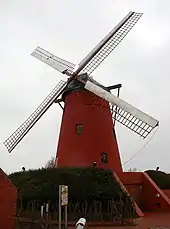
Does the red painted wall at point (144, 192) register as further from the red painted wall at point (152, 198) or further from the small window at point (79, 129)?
the small window at point (79, 129)

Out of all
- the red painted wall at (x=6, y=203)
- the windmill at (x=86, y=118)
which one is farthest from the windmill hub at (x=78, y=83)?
the red painted wall at (x=6, y=203)

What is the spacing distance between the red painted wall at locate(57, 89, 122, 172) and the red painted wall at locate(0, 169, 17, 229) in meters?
12.0

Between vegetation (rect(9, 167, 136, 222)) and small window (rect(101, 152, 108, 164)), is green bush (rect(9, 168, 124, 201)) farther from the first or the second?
small window (rect(101, 152, 108, 164))

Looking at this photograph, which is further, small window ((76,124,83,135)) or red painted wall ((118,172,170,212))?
small window ((76,124,83,135))

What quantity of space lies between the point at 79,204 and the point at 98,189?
135 cm

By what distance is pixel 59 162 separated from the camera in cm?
2427

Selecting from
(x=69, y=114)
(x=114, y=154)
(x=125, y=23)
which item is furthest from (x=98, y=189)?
(x=125, y=23)

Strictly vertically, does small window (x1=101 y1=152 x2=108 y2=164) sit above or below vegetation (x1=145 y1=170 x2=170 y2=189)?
above

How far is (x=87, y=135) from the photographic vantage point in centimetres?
2339

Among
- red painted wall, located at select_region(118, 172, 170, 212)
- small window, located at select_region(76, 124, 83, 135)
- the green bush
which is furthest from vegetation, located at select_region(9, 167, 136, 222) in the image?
small window, located at select_region(76, 124, 83, 135)

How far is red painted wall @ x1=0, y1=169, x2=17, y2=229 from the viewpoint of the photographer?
10.5 m

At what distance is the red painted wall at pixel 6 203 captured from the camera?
1054 centimetres

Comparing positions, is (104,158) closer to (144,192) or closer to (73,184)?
(144,192)

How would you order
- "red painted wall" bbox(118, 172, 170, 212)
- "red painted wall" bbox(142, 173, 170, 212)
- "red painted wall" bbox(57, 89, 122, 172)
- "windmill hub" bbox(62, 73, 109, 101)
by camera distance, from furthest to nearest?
"windmill hub" bbox(62, 73, 109, 101)
"red painted wall" bbox(57, 89, 122, 172)
"red painted wall" bbox(118, 172, 170, 212)
"red painted wall" bbox(142, 173, 170, 212)
